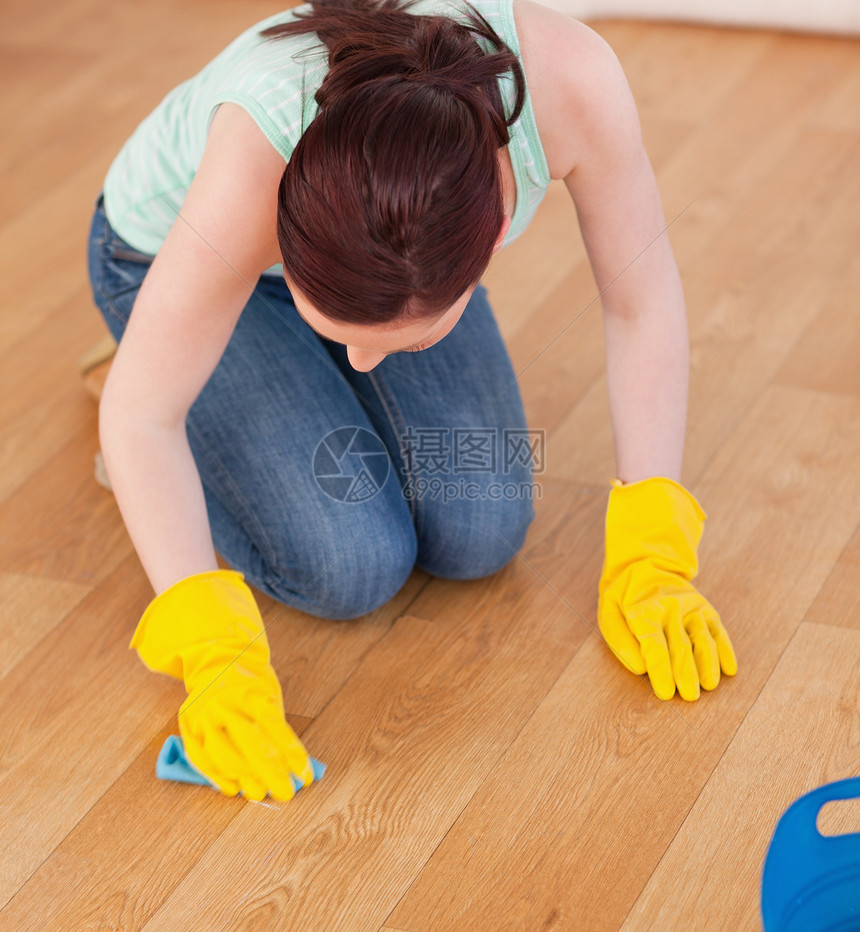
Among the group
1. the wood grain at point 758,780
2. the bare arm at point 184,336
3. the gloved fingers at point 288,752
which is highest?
the bare arm at point 184,336

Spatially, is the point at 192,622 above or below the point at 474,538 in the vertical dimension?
above

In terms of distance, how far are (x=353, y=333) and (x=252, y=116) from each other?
22cm

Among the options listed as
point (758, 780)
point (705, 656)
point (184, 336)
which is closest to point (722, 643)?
point (705, 656)

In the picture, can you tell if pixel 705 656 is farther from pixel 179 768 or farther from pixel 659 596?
pixel 179 768

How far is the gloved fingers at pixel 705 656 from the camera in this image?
1.05m

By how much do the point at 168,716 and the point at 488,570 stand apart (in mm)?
376

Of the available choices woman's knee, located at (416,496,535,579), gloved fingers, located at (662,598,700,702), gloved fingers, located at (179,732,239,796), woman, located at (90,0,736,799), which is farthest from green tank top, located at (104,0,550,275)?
gloved fingers, located at (179,732,239,796)

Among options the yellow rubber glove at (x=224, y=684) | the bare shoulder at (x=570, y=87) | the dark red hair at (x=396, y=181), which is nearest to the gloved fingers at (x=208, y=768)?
the yellow rubber glove at (x=224, y=684)

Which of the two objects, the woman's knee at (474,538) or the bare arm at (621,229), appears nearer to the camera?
the bare arm at (621,229)

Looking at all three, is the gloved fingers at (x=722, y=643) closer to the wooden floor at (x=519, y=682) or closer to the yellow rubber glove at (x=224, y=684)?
the wooden floor at (x=519, y=682)

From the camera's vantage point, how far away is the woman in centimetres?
79

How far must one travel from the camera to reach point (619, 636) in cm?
109

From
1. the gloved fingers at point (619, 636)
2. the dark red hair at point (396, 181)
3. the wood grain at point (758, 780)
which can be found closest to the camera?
the dark red hair at point (396, 181)

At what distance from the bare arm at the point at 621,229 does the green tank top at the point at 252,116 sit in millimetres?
34
